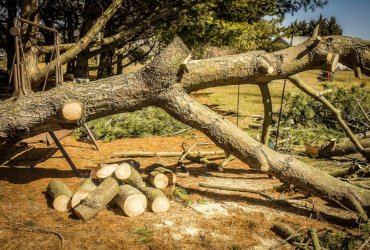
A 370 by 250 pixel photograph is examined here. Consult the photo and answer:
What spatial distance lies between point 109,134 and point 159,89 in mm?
4329

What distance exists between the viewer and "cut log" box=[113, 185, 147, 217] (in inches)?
147

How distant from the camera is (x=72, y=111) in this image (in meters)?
4.05

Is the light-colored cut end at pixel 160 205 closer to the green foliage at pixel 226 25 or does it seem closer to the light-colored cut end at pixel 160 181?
the light-colored cut end at pixel 160 181

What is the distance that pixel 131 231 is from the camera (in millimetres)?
3393

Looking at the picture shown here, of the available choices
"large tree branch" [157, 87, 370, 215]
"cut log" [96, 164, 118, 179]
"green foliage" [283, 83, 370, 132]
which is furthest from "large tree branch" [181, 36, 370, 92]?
"green foliage" [283, 83, 370, 132]

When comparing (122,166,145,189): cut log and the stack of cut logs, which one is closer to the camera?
the stack of cut logs

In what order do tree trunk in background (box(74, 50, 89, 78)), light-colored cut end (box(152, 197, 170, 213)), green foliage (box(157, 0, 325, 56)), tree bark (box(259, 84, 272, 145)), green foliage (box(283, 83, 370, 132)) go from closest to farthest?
light-colored cut end (box(152, 197, 170, 213)) < tree bark (box(259, 84, 272, 145)) < green foliage (box(283, 83, 370, 132)) < green foliage (box(157, 0, 325, 56)) < tree trunk in background (box(74, 50, 89, 78))

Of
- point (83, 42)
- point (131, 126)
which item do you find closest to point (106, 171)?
point (131, 126)

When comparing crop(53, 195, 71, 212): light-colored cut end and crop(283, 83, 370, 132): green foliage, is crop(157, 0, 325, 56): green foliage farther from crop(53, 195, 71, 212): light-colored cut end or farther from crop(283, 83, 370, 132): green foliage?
crop(53, 195, 71, 212): light-colored cut end

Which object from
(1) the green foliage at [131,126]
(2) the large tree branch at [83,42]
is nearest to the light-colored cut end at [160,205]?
(1) the green foliage at [131,126]

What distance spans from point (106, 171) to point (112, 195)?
54 centimetres

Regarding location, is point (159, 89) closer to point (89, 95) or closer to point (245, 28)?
point (89, 95)

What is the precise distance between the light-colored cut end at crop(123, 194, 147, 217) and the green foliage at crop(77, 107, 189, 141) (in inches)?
163

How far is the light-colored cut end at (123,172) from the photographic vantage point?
13.7ft
